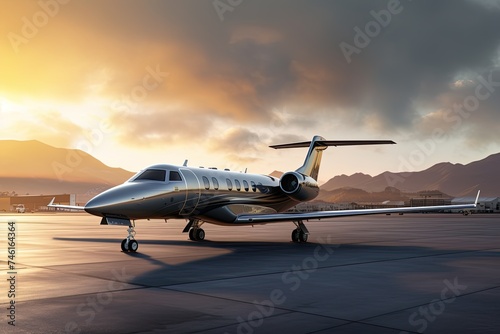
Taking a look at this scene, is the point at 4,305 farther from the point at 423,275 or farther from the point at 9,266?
the point at 423,275

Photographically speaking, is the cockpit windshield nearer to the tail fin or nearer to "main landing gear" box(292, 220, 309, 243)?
"main landing gear" box(292, 220, 309, 243)

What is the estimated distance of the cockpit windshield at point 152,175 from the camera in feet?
59.1

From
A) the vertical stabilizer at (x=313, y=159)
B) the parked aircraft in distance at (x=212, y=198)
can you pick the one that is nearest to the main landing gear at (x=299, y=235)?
the parked aircraft in distance at (x=212, y=198)

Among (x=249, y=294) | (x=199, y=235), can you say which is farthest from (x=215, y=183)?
(x=249, y=294)

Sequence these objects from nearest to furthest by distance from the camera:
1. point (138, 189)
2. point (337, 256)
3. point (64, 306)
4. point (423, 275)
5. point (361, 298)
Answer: point (64, 306) → point (361, 298) → point (423, 275) → point (337, 256) → point (138, 189)

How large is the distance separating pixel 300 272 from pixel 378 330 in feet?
17.0

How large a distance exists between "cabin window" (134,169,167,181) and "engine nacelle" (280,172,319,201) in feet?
24.4

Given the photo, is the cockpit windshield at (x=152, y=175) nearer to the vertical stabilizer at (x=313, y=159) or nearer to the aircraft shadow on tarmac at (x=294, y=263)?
the aircraft shadow on tarmac at (x=294, y=263)

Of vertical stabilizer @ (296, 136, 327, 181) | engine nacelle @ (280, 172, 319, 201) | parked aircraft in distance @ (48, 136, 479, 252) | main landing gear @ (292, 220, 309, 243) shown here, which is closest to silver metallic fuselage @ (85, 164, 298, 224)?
parked aircraft in distance @ (48, 136, 479, 252)

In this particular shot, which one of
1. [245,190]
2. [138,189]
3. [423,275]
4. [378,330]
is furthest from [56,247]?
[378,330]

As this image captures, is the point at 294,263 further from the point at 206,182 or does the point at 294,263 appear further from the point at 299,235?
the point at 299,235

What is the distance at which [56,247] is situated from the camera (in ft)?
57.5

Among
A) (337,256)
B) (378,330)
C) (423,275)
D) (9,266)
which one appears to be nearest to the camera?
(378,330)

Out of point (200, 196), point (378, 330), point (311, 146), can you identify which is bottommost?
point (378, 330)
